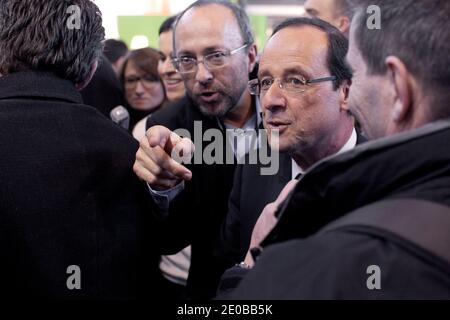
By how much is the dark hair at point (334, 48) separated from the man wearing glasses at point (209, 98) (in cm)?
54

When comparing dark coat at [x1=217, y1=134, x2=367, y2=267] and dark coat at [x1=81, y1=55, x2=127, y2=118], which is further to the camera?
dark coat at [x1=81, y1=55, x2=127, y2=118]

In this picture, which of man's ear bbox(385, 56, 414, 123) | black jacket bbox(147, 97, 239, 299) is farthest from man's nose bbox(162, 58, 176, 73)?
man's ear bbox(385, 56, 414, 123)

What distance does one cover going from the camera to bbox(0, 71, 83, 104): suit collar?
1.61 m

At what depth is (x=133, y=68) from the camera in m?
4.12

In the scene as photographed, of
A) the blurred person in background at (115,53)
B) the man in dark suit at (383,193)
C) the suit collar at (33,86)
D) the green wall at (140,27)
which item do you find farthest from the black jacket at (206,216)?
the green wall at (140,27)

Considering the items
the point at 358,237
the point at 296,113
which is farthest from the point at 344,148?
the point at 358,237

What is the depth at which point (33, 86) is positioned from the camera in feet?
5.32

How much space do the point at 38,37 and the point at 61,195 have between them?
40 cm

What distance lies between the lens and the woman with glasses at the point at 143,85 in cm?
402

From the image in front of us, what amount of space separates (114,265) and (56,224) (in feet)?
0.65

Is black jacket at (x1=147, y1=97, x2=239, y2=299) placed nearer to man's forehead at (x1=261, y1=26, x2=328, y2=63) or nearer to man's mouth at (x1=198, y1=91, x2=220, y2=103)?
man's mouth at (x1=198, y1=91, x2=220, y2=103)

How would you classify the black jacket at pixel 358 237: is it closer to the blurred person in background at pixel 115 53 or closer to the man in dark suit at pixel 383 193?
the man in dark suit at pixel 383 193

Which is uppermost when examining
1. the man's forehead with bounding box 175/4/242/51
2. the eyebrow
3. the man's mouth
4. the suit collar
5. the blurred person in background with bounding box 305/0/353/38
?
the blurred person in background with bounding box 305/0/353/38

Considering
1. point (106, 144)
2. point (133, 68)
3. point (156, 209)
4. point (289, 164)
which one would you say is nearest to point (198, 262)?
point (289, 164)
